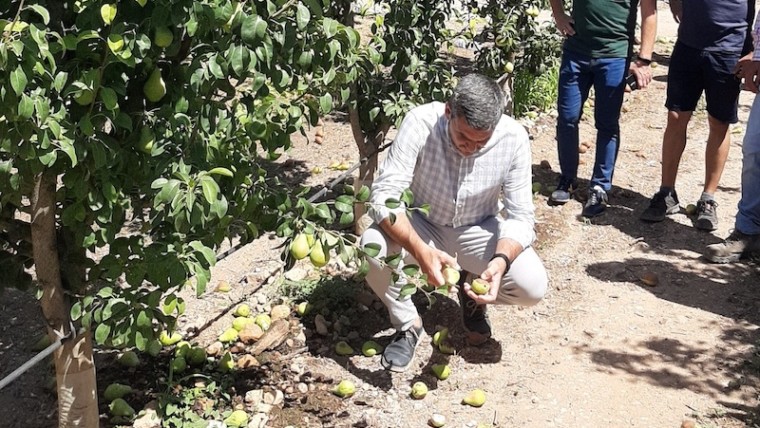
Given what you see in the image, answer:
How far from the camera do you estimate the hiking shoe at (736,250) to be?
4.99 m

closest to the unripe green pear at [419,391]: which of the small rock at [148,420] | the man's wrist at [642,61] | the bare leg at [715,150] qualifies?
the small rock at [148,420]

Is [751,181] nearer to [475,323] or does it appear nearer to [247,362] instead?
[475,323]

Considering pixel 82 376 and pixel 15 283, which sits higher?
pixel 15 283

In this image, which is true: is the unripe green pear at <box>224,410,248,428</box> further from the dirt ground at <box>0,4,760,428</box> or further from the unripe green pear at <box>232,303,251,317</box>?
the unripe green pear at <box>232,303,251,317</box>

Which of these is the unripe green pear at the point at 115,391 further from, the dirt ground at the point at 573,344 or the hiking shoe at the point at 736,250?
the hiking shoe at the point at 736,250

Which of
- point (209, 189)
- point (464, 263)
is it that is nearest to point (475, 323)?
point (464, 263)

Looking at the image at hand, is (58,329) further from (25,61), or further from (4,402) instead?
(25,61)

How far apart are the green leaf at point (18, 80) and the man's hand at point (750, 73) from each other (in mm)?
4014

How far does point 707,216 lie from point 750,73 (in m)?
1.03

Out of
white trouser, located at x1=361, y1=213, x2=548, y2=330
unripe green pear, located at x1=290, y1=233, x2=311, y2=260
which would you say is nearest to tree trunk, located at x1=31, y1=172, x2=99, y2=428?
unripe green pear, located at x1=290, y1=233, x2=311, y2=260

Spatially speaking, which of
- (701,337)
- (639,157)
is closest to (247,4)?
(701,337)

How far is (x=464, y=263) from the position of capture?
4.14m

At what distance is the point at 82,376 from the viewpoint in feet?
10.8

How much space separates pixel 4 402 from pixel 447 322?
2.14 metres
